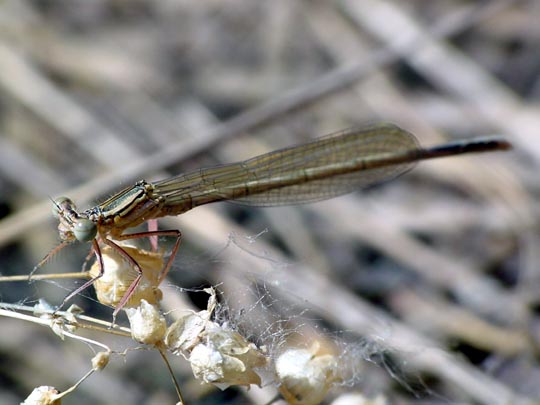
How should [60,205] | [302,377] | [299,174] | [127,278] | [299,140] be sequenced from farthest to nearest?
[299,140] < [299,174] < [60,205] < [127,278] < [302,377]

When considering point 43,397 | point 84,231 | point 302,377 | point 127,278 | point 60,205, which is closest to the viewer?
point 43,397

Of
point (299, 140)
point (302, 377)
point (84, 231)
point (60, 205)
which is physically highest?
point (299, 140)

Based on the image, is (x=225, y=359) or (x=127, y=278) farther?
(x=127, y=278)

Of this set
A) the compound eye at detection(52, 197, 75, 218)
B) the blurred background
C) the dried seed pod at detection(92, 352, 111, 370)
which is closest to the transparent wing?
the blurred background

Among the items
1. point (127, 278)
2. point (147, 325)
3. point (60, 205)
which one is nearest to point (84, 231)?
point (60, 205)

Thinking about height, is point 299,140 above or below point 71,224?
above

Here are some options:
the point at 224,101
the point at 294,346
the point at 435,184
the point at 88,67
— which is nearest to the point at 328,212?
the point at 435,184

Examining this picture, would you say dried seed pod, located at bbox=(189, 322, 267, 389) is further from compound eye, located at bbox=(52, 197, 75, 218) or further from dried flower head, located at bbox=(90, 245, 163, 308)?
compound eye, located at bbox=(52, 197, 75, 218)

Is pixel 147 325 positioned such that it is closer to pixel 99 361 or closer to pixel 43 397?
pixel 99 361
